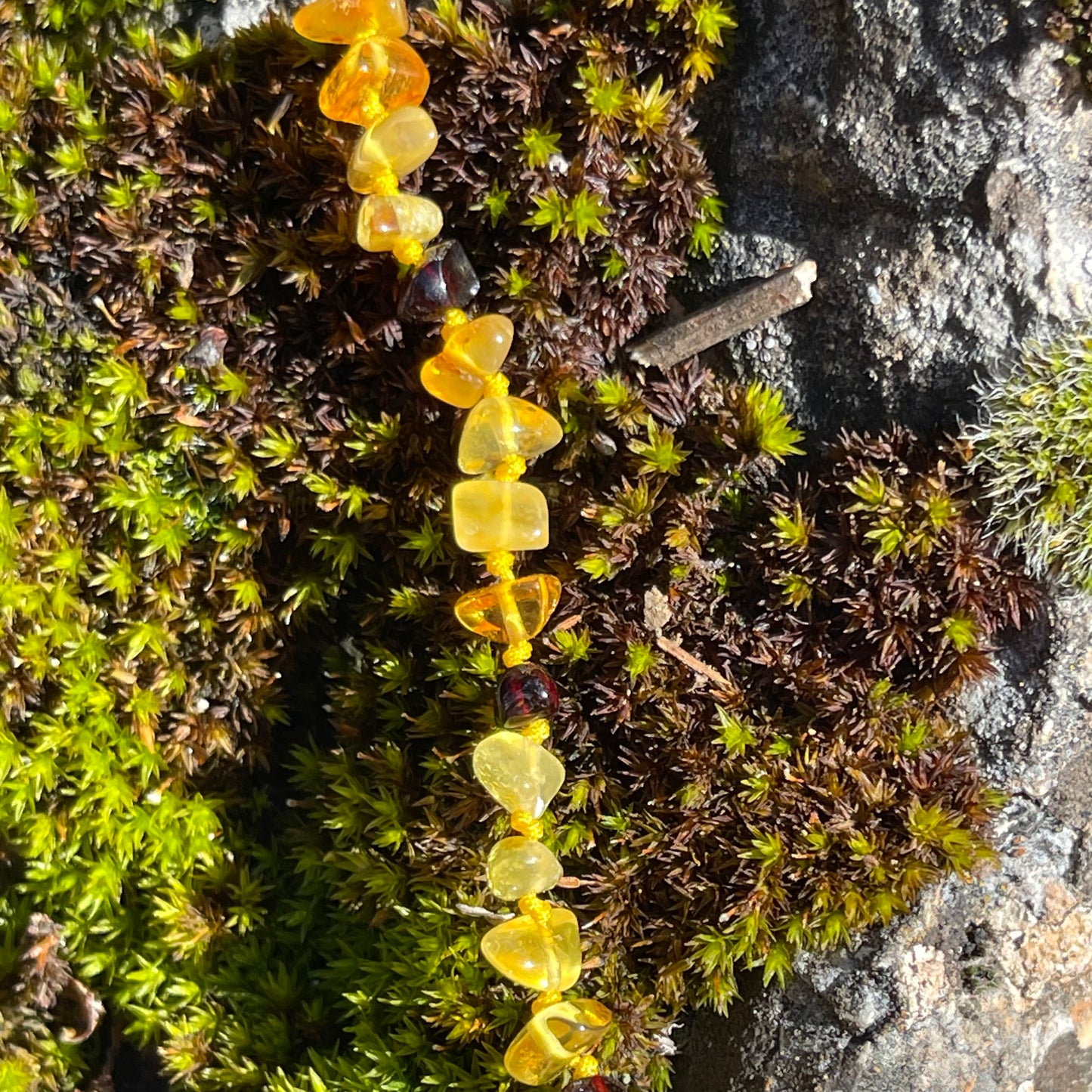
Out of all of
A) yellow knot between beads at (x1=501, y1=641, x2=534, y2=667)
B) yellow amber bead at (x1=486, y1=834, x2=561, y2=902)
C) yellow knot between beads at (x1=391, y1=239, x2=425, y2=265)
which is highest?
yellow knot between beads at (x1=391, y1=239, x2=425, y2=265)

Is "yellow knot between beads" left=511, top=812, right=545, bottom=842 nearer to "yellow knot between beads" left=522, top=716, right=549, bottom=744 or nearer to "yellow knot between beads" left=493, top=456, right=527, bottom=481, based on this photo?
"yellow knot between beads" left=522, top=716, right=549, bottom=744

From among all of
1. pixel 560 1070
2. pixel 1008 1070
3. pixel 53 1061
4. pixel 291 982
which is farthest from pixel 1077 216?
pixel 53 1061

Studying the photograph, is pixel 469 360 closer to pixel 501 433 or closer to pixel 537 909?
pixel 501 433

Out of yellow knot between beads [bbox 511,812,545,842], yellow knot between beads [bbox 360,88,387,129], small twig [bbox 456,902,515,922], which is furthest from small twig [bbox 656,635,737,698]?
yellow knot between beads [bbox 360,88,387,129]

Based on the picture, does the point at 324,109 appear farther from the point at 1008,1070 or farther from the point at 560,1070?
the point at 1008,1070

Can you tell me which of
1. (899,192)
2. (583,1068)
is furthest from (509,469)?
(583,1068)
